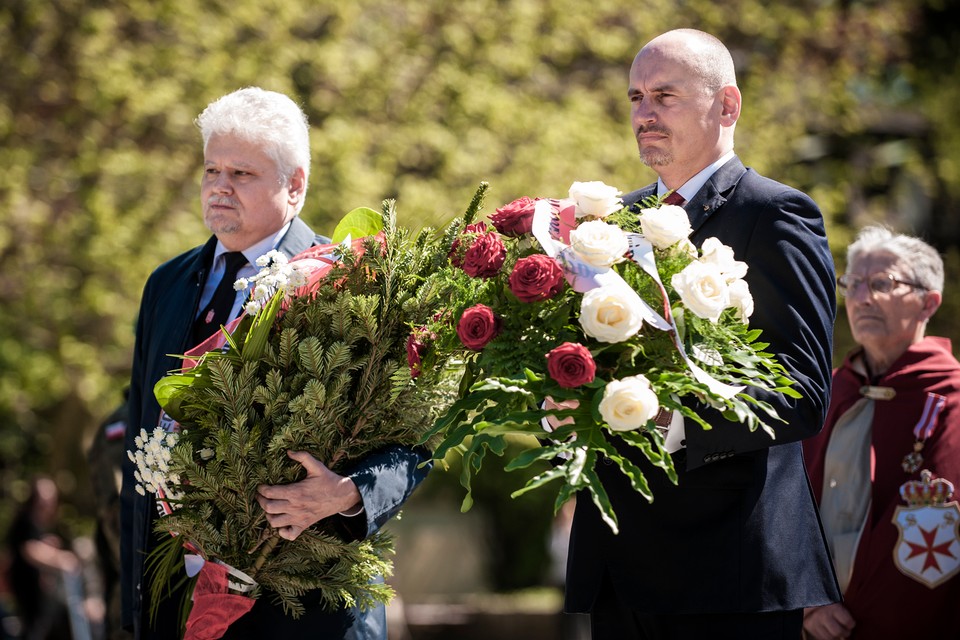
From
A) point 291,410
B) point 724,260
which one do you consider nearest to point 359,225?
point 291,410

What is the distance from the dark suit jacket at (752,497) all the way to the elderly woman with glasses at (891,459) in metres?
1.32

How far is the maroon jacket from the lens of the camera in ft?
13.7

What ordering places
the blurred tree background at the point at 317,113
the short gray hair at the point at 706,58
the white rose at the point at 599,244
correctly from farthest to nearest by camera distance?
1. the blurred tree background at the point at 317,113
2. the short gray hair at the point at 706,58
3. the white rose at the point at 599,244

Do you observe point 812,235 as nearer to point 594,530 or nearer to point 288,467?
point 594,530

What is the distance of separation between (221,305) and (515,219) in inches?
47.5

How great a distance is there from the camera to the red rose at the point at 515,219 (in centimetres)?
290

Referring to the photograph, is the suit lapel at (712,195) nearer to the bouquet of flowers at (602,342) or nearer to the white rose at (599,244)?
the bouquet of flowers at (602,342)

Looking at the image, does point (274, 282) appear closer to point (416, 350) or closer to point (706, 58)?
point (416, 350)

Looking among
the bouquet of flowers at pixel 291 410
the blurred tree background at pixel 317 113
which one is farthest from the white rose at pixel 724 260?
the blurred tree background at pixel 317 113

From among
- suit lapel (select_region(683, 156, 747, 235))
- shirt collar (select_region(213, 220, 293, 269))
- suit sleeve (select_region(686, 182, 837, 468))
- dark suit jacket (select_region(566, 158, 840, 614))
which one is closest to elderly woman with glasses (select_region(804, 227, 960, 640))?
dark suit jacket (select_region(566, 158, 840, 614))

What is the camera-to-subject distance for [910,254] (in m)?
4.62

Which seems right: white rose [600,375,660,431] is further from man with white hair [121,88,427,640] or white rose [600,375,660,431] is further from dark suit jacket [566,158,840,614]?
man with white hair [121,88,427,640]

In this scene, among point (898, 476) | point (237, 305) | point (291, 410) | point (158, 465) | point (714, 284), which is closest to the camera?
point (714, 284)

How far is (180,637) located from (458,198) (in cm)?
767
